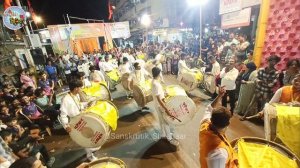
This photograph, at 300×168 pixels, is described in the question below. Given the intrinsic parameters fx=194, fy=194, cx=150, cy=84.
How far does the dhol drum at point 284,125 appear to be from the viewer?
2.82 meters

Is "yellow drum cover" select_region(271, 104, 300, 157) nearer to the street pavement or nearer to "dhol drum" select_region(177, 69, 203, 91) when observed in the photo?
the street pavement

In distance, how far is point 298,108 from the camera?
288cm

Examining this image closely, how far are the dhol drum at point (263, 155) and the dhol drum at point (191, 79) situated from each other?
5.28 meters

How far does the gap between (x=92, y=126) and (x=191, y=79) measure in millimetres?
4800

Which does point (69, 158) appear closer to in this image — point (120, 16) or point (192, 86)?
point (192, 86)

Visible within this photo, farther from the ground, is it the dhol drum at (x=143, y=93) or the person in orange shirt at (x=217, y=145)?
the person in orange shirt at (x=217, y=145)

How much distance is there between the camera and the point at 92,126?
421 cm

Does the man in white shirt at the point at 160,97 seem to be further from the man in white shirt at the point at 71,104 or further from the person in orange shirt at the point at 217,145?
the person in orange shirt at the point at 217,145

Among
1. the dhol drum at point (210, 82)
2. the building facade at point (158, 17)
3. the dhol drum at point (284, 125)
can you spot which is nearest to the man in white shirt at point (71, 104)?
the dhol drum at point (284, 125)

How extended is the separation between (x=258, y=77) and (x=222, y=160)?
13.9 ft

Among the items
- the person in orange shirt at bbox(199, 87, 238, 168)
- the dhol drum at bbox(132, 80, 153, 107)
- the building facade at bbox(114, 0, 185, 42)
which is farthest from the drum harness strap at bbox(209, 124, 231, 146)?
the building facade at bbox(114, 0, 185, 42)

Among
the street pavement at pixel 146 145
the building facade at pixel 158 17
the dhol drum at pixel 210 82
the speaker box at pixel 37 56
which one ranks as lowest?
the street pavement at pixel 146 145

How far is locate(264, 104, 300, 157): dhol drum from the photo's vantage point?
2.82m

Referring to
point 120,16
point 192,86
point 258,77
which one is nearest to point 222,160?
point 258,77
